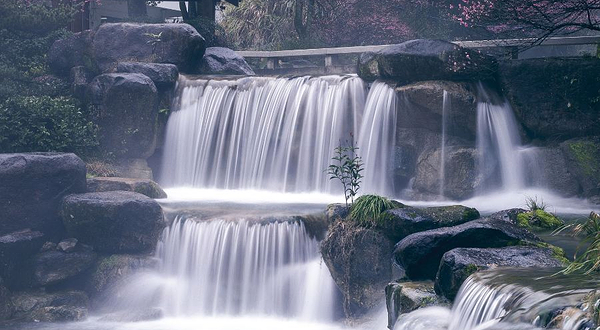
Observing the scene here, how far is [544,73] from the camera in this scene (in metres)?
18.0

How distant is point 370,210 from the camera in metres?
13.3

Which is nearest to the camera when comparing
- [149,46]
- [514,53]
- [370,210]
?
[370,210]

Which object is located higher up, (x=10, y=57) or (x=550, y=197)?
(x=10, y=57)

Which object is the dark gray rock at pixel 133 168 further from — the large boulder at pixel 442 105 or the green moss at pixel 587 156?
the green moss at pixel 587 156

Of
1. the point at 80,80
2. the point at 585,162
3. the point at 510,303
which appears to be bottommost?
the point at 510,303

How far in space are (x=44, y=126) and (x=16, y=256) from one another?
15.7ft

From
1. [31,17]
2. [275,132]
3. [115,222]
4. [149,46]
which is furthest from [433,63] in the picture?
[31,17]

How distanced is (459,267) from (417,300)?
0.88 metres

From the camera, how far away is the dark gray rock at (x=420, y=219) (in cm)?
1234

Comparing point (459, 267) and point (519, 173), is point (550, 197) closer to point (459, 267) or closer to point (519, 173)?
point (519, 173)

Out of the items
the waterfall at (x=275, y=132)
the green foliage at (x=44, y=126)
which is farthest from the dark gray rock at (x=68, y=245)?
the waterfall at (x=275, y=132)

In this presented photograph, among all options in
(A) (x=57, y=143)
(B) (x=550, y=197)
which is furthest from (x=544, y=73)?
(A) (x=57, y=143)

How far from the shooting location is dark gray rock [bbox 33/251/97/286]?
50.7ft

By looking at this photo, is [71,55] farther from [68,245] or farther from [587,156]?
[587,156]
